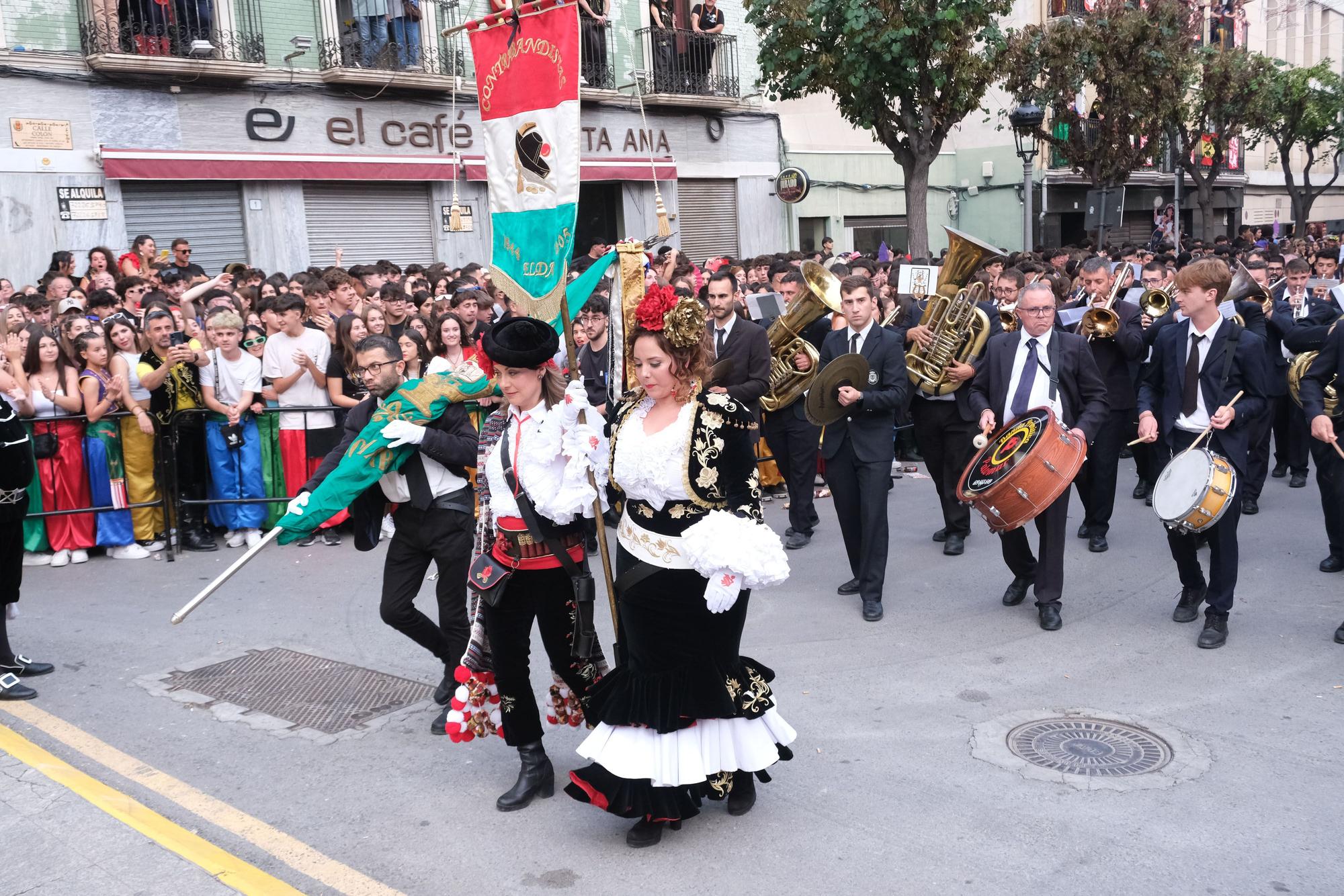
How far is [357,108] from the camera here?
19.2 meters

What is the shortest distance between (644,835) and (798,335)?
540 centimetres

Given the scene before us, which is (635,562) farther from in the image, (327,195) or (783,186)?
(783,186)

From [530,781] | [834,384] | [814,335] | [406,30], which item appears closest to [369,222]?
[406,30]

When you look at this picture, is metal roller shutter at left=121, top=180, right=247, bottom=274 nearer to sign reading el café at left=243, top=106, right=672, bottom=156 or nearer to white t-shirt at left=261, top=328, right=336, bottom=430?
sign reading el café at left=243, top=106, right=672, bottom=156

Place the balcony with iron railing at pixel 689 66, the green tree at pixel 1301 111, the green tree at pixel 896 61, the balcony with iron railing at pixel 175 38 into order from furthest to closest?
the green tree at pixel 1301 111
the balcony with iron railing at pixel 689 66
the green tree at pixel 896 61
the balcony with iron railing at pixel 175 38

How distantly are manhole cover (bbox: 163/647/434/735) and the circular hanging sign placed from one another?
19.7 meters

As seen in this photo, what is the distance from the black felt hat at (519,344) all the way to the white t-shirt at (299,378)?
17.1 ft

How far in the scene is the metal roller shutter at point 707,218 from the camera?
24359 millimetres

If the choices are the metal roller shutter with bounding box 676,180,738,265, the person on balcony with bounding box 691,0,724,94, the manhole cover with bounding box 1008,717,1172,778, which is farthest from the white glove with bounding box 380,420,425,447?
the person on balcony with bounding box 691,0,724,94

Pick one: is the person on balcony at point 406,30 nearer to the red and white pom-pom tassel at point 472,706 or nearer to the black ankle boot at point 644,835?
the red and white pom-pom tassel at point 472,706

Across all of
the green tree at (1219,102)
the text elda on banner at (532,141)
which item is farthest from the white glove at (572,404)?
the green tree at (1219,102)

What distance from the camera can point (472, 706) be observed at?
4945 mm

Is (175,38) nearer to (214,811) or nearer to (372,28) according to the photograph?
(372,28)

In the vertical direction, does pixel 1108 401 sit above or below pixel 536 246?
below
